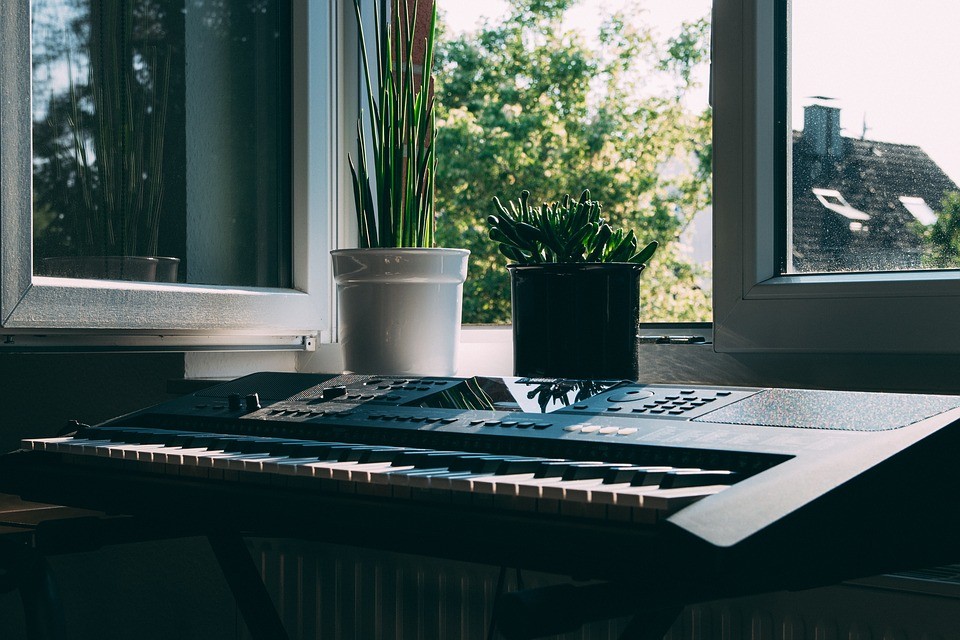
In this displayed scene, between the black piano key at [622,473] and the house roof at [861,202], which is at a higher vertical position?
the house roof at [861,202]

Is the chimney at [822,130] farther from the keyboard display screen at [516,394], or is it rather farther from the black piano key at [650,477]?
the black piano key at [650,477]

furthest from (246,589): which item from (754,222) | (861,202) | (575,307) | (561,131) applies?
(561,131)

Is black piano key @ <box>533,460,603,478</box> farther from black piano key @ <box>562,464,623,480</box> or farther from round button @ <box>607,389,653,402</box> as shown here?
round button @ <box>607,389,653,402</box>

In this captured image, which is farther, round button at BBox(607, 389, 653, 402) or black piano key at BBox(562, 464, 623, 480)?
round button at BBox(607, 389, 653, 402)

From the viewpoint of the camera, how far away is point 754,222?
4.02 feet

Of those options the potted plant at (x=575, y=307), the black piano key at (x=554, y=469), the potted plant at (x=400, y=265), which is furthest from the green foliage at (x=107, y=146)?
the black piano key at (x=554, y=469)

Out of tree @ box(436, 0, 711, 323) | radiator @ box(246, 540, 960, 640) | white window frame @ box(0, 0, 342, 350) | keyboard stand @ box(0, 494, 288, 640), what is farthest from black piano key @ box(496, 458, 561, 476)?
tree @ box(436, 0, 711, 323)

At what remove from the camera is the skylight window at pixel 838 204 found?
3.96 ft

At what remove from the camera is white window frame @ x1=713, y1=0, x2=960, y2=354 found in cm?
115

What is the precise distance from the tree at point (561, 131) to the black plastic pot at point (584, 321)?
4540mm

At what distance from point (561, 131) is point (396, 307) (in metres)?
4.88

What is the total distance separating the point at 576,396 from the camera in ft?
2.64

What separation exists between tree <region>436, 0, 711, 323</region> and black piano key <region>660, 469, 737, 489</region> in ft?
16.7

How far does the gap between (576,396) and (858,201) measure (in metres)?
0.59
